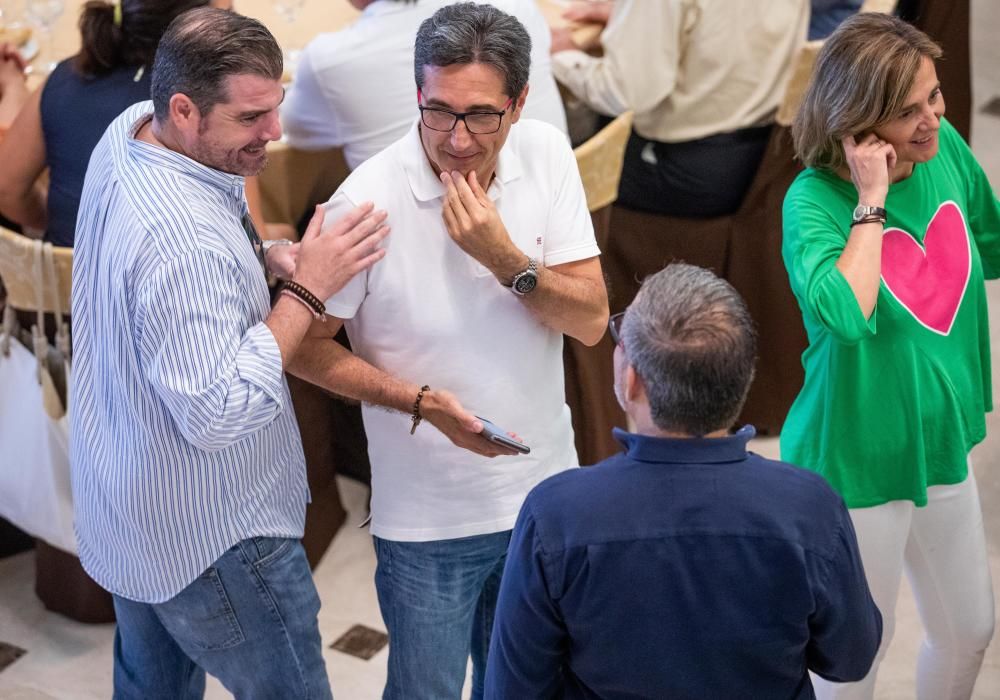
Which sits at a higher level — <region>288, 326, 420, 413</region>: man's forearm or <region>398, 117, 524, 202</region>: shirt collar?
<region>398, 117, 524, 202</region>: shirt collar

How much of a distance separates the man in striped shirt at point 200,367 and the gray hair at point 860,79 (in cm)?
75

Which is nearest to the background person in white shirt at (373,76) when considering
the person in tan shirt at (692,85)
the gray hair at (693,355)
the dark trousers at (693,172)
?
the person in tan shirt at (692,85)

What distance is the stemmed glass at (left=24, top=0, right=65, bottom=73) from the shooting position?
3.32 m

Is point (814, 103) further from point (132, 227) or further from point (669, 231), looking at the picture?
point (669, 231)

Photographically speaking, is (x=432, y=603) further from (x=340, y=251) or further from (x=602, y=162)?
(x=602, y=162)

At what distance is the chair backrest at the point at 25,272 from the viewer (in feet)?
8.25

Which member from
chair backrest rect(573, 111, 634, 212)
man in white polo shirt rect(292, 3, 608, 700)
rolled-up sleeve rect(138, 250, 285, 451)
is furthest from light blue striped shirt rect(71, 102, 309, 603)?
chair backrest rect(573, 111, 634, 212)

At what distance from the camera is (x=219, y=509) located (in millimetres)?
1828

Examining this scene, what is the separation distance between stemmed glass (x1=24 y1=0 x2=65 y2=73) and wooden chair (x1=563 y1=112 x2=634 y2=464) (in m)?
1.52

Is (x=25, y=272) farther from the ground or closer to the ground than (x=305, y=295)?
closer to the ground

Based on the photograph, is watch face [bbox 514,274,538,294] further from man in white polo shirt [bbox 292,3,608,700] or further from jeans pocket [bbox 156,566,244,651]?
jeans pocket [bbox 156,566,244,651]

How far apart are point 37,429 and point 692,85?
6.10ft

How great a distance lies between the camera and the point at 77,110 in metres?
2.41

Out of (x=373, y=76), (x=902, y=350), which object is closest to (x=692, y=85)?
(x=373, y=76)
